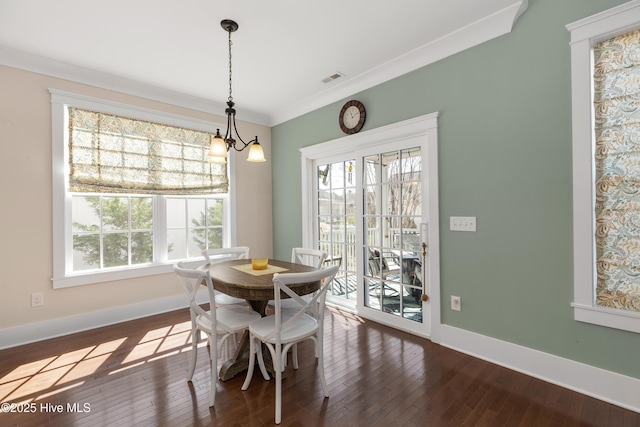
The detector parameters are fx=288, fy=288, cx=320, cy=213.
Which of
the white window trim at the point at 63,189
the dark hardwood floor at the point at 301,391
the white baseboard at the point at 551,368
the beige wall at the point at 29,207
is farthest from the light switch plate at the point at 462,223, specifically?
the beige wall at the point at 29,207

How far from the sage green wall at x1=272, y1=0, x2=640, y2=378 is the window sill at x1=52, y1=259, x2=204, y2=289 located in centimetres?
328

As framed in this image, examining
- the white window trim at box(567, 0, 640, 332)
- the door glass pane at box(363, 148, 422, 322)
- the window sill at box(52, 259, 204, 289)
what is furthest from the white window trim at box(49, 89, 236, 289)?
the white window trim at box(567, 0, 640, 332)

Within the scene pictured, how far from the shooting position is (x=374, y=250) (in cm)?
333

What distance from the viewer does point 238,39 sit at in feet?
8.37

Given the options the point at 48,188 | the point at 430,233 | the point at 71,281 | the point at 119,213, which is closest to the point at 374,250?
the point at 430,233

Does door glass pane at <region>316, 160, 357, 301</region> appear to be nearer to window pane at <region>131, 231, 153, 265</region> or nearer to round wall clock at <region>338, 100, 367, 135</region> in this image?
round wall clock at <region>338, 100, 367, 135</region>

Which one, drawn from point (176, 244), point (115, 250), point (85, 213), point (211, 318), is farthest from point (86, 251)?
point (211, 318)

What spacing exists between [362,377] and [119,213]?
10.5 ft

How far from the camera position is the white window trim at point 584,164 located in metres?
1.92

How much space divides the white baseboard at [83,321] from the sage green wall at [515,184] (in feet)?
10.7

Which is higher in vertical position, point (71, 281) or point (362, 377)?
point (71, 281)

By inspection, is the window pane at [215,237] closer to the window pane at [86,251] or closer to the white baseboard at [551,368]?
the window pane at [86,251]

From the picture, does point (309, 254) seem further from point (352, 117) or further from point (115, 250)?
point (115, 250)

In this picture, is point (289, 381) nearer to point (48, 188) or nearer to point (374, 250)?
point (374, 250)
